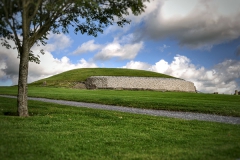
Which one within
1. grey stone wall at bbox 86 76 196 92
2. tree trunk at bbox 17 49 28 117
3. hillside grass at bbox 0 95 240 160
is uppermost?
grey stone wall at bbox 86 76 196 92

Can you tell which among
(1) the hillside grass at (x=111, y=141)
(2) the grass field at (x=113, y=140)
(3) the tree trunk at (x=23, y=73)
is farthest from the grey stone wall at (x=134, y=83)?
(1) the hillside grass at (x=111, y=141)

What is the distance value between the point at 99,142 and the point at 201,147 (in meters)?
3.58

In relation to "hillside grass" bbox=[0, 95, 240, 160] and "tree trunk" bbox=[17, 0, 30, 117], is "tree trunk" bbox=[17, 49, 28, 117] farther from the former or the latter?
"hillside grass" bbox=[0, 95, 240, 160]

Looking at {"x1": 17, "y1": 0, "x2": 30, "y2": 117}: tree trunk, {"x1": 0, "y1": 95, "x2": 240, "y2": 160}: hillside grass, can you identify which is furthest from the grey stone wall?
→ {"x1": 0, "y1": 95, "x2": 240, "y2": 160}: hillside grass

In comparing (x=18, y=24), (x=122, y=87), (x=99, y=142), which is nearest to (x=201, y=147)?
(x=99, y=142)

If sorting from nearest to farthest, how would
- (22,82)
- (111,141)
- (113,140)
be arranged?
(111,141) → (113,140) → (22,82)

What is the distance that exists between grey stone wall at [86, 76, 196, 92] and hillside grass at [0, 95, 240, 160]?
52.9 metres

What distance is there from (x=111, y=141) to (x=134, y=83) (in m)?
59.1

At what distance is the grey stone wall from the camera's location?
66.3 meters

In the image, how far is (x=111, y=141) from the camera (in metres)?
9.19

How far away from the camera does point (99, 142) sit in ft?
29.7

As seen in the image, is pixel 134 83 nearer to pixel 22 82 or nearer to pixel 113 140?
pixel 22 82

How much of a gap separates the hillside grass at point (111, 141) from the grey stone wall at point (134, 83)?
52.9 meters

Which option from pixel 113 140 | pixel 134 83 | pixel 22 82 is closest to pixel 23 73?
pixel 22 82
